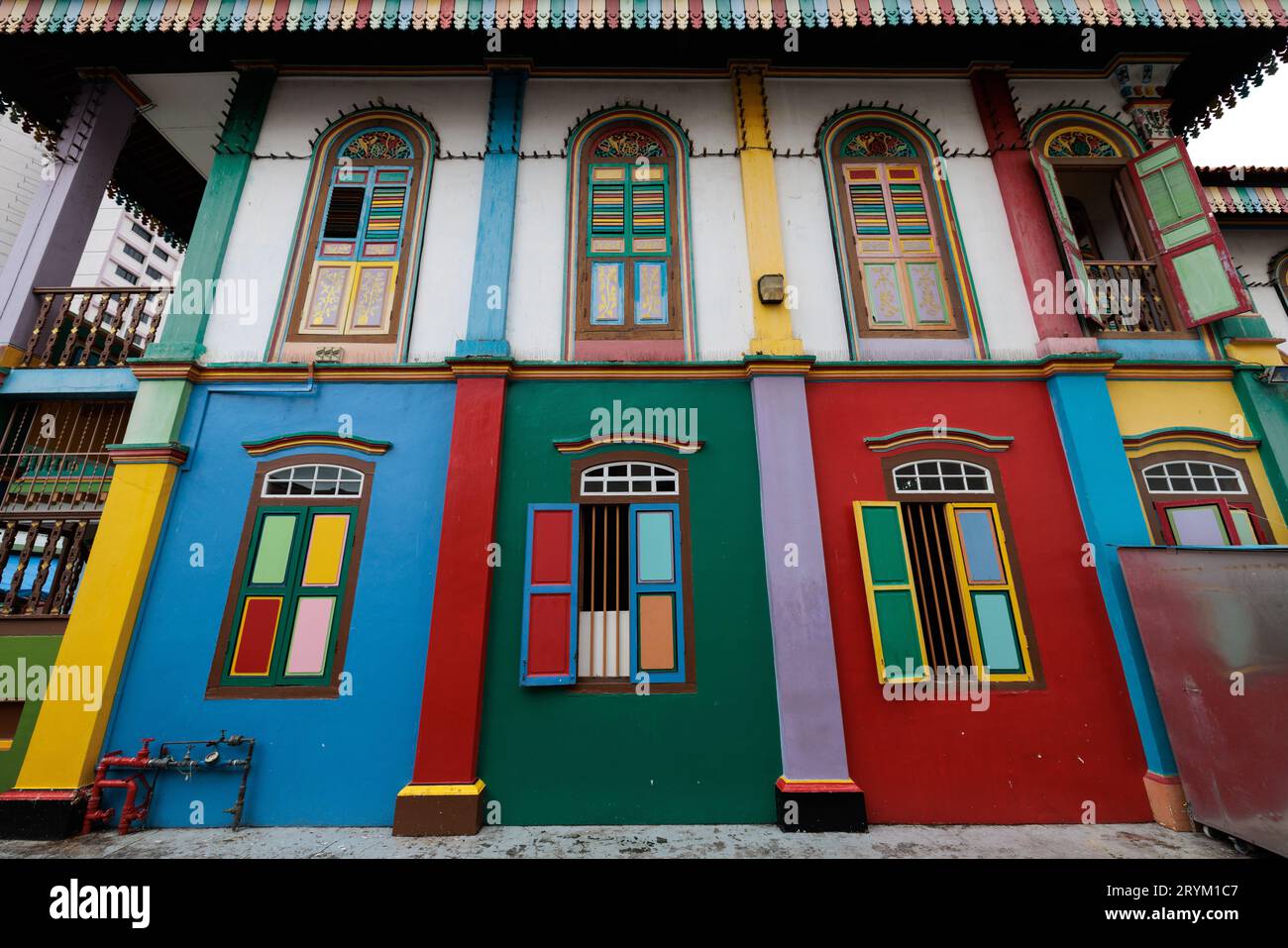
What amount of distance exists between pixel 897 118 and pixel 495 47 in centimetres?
466

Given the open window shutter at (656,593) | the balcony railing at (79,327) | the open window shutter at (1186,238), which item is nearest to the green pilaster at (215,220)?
the balcony railing at (79,327)

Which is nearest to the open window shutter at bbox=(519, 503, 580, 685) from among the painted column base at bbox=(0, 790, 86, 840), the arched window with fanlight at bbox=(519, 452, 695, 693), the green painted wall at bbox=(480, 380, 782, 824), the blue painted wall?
the arched window with fanlight at bbox=(519, 452, 695, 693)

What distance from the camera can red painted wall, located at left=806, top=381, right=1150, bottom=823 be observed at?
14.4ft

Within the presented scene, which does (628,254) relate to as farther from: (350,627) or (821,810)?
(821,810)

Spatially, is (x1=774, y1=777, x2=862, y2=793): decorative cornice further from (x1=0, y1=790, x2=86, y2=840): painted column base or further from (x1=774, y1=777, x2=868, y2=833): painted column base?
(x1=0, y1=790, x2=86, y2=840): painted column base

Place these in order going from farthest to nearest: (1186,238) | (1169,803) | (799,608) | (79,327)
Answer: (1186,238), (79,327), (799,608), (1169,803)

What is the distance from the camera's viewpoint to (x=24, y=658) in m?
4.65

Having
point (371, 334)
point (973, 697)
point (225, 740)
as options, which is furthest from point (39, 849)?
point (973, 697)

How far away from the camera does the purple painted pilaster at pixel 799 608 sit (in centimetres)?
425

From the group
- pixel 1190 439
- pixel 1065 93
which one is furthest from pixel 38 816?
pixel 1065 93

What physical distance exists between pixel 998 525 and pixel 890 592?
4.04 ft

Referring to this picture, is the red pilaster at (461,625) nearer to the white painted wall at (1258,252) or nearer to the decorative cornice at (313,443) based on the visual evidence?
the decorative cornice at (313,443)

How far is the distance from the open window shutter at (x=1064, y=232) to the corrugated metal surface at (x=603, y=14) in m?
1.42

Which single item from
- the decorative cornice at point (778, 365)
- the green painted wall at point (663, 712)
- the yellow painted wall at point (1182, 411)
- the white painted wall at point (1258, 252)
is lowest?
the green painted wall at point (663, 712)
